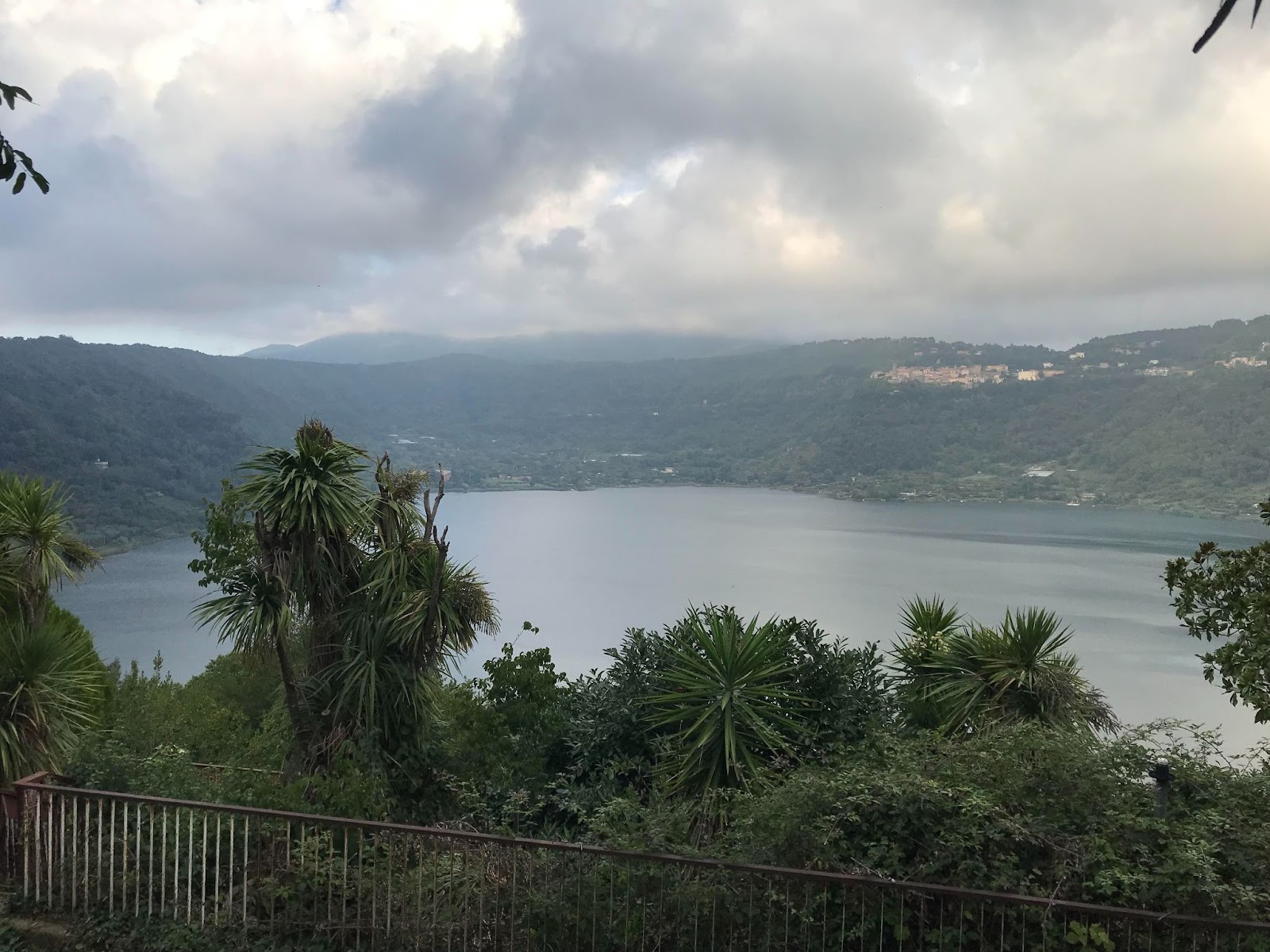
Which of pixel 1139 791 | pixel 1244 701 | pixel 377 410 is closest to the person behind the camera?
pixel 1139 791

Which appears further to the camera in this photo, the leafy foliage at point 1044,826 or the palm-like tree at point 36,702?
the palm-like tree at point 36,702

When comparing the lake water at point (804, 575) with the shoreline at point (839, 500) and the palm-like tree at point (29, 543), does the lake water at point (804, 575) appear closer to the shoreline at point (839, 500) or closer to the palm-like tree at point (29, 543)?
the shoreline at point (839, 500)

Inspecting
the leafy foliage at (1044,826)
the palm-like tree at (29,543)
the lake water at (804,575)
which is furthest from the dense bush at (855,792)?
the lake water at (804,575)

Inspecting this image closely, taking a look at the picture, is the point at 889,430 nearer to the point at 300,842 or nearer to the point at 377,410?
the point at 377,410

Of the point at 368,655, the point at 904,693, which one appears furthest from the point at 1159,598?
the point at 368,655

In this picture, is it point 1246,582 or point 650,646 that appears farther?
point 650,646

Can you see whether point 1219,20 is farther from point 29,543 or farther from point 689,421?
point 689,421

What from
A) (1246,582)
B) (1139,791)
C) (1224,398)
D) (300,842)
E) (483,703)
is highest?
(1224,398)
